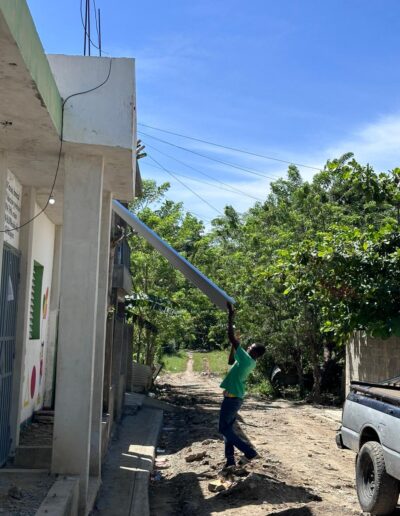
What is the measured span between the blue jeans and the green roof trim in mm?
4246

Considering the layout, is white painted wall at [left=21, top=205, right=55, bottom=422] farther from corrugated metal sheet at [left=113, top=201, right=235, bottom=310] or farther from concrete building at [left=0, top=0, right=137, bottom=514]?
corrugated metal sheet at [left=113, top=201, right=235, bottom=310]

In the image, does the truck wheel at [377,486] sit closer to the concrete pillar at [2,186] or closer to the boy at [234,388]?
the boy at [234,388]

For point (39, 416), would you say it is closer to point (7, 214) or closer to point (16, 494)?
point (7, 214)

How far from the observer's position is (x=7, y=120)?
5828mm

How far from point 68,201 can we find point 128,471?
13.7 ft

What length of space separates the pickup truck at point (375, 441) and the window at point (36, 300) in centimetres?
463

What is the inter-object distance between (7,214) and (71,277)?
1.40 metres

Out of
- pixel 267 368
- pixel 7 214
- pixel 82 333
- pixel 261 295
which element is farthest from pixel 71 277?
pixel 267 368

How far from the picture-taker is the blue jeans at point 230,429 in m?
8.53

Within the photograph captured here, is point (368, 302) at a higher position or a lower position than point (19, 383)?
higher

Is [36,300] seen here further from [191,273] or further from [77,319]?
[77,319]

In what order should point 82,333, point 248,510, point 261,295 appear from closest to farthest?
1. point 82,333
2. point 248,510
3. point 261,295

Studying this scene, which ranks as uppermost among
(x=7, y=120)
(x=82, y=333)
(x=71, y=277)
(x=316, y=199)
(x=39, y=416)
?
(x=316, y=199)

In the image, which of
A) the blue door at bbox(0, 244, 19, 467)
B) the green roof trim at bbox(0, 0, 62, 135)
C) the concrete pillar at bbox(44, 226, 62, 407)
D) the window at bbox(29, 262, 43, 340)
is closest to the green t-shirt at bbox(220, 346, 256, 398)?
the blue door at bbox(0, 244, 19, 467)
